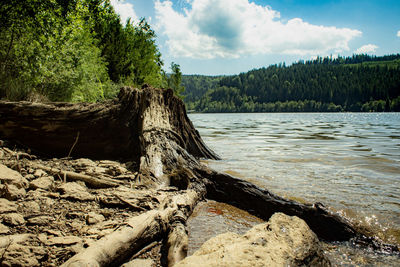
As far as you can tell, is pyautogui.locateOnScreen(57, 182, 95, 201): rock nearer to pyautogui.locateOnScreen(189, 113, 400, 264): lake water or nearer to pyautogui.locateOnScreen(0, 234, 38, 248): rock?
pyautogui.locateOnScreen(0, 234, 38, 248): rock

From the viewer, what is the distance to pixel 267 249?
84.5 inches

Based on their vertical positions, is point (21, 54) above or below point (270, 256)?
above

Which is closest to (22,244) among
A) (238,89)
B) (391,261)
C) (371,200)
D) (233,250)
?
(233,250)

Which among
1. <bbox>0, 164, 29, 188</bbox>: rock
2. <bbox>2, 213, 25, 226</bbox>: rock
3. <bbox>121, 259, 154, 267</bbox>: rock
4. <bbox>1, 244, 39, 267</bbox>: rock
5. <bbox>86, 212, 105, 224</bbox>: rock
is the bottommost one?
<bbox>121, 259, 154, 267</bbox>: rock

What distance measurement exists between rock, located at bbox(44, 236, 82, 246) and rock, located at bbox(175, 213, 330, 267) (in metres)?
1.15

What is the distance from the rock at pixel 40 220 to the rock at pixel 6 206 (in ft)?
1.15

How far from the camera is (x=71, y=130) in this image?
20.4ft

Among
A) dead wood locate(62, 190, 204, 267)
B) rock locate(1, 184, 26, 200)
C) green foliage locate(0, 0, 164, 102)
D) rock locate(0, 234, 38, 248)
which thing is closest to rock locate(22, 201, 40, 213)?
rock locate(1, 184, 26, 200)

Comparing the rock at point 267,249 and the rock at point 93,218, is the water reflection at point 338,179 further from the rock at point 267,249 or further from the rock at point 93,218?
the rock at point 93,218

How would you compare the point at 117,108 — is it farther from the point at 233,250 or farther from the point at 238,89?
the point at 238,89

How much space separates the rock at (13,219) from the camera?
99.8 inches

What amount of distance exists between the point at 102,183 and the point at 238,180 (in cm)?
253

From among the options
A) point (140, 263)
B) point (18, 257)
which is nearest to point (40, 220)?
point (18, 257)

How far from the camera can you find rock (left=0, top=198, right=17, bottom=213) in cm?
274
